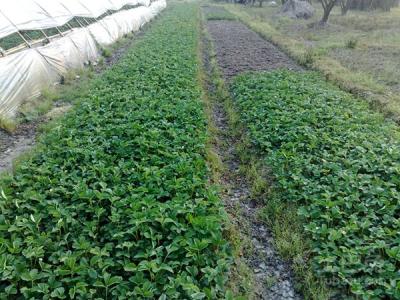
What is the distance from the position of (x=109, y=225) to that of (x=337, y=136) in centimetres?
406

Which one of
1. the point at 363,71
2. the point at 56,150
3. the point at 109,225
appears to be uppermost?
the point at 109,225

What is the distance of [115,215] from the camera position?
12.1 ft

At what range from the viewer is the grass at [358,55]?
8779mm

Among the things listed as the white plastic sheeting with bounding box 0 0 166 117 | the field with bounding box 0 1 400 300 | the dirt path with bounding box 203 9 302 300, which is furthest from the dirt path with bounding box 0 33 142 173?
the dirt path with bounding box 203 9 302 300

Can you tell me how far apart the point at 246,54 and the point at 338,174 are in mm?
9734

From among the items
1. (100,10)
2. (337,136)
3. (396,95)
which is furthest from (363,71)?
(100,10)

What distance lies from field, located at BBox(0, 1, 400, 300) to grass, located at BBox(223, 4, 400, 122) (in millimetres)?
1433

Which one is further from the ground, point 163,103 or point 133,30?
point 163,103

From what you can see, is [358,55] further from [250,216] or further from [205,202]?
[205,202]

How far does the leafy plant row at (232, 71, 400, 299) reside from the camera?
3391mm

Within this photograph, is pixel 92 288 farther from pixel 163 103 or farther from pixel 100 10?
pixel 100 10

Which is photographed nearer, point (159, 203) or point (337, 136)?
point (159, 203)

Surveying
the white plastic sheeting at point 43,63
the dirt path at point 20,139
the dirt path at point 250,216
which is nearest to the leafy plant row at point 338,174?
the dirt path at point 250,216

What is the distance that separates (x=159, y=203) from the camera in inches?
153
